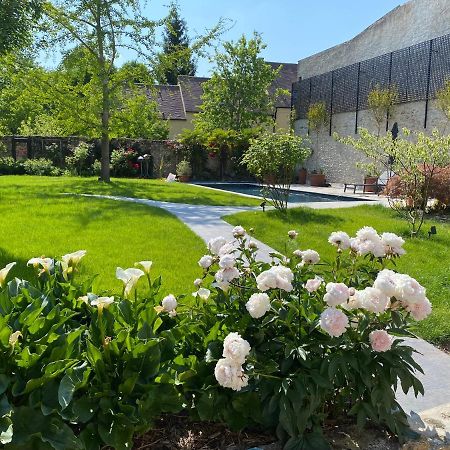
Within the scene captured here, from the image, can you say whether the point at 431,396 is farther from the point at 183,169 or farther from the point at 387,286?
the point at 183,169

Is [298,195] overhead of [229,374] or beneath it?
beneath

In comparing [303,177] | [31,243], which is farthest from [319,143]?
[31,243]

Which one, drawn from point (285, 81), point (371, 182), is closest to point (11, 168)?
point (371, 182)

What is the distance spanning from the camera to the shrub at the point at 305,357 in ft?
6.24

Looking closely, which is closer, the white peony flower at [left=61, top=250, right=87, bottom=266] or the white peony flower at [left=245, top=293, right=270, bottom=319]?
the white peony flower at [left=245, top=293, right=270, bottom=319]

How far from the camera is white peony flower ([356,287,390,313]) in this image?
1899 mm

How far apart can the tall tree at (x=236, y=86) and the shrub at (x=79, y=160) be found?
646 centimetres

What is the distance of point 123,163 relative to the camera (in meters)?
21.8

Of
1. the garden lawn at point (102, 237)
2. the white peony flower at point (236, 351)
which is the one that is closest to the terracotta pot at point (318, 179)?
the garden lawn at point (102, 237)

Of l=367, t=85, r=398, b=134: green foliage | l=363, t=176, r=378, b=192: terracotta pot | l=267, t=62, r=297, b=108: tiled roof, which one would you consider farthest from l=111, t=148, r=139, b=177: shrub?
l=267, t=62, r=297, b=108: tiled roof

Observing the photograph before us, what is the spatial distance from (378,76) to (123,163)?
1151cm

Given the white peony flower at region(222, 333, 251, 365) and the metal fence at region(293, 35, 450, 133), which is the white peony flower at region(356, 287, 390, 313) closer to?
the white peony flower at region(222, 333, 251, 365)

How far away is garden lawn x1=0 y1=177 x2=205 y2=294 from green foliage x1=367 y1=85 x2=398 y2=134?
13659 millimetres

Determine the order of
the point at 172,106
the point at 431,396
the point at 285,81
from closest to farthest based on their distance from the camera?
the point at 431,396, the point at 172,106, the point at 285,81
